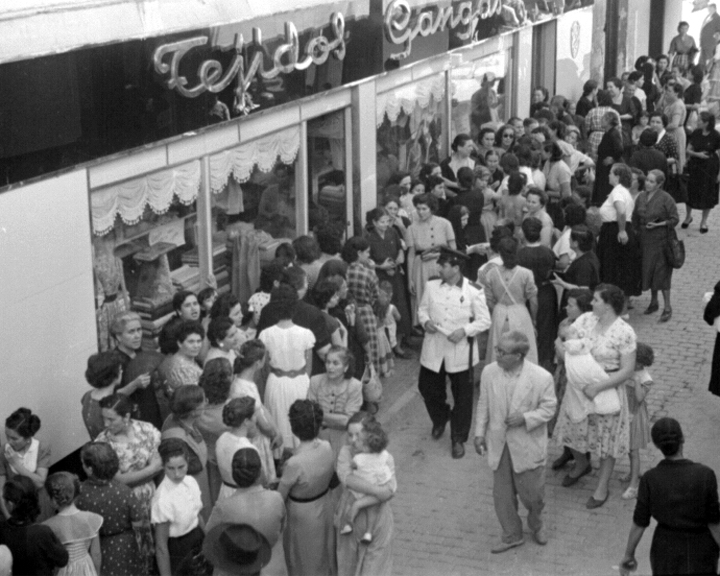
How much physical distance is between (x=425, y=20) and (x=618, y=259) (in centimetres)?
411

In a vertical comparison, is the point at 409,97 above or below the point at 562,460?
above

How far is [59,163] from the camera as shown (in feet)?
29.1

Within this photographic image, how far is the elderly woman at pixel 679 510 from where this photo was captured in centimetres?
706

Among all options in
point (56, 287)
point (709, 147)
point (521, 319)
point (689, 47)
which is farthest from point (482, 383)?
point (689, 47)

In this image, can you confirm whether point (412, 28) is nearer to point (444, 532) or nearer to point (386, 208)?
point (386, 208)

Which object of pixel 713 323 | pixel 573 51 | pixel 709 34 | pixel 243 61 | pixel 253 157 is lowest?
pixel 709 34

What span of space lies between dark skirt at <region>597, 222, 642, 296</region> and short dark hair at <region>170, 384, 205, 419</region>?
6532mm

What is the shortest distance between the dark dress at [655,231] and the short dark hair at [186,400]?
674 centimetres

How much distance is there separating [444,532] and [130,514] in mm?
2643

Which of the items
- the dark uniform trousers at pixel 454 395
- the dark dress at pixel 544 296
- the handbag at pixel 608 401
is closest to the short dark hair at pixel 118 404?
the dark uniform trousers at pixel 454 395

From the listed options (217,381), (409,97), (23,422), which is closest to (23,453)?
(23,422)

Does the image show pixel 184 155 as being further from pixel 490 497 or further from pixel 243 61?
pixel 490 497

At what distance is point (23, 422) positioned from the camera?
798 cm

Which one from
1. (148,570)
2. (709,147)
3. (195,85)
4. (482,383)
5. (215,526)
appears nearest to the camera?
(215,526)
